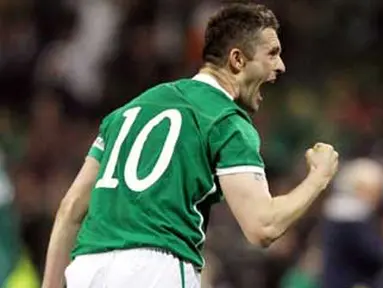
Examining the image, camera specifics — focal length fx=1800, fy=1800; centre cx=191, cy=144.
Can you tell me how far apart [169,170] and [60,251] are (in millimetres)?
649

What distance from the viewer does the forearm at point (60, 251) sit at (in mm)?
6797

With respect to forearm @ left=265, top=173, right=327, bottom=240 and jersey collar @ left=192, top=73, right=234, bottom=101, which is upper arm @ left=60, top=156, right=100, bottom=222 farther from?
forearm @ left=265, top=173, right=327, bottom=240

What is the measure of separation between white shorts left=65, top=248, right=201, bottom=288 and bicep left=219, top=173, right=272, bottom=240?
325 millimetres

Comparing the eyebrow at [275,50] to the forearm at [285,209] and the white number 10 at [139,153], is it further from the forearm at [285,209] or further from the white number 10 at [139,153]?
the forearm at [285,209]

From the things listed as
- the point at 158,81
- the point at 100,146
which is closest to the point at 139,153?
the point at 100,146

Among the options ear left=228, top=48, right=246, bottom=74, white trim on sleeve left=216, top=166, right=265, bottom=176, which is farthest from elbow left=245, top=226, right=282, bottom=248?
ear left=228, top=48, right=246, bottom=74

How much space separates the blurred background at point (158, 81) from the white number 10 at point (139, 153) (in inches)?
251

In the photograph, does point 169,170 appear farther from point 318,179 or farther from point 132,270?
point 318,179

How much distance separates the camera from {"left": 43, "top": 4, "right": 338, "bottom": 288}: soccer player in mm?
6336

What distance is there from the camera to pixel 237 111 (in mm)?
6469

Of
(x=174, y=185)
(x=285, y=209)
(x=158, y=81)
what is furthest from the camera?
(x=158, y=81)

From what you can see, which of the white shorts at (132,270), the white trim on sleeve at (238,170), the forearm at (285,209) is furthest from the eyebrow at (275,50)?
the white shorts at (132,270)

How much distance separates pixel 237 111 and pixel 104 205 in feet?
1.93

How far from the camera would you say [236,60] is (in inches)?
261
